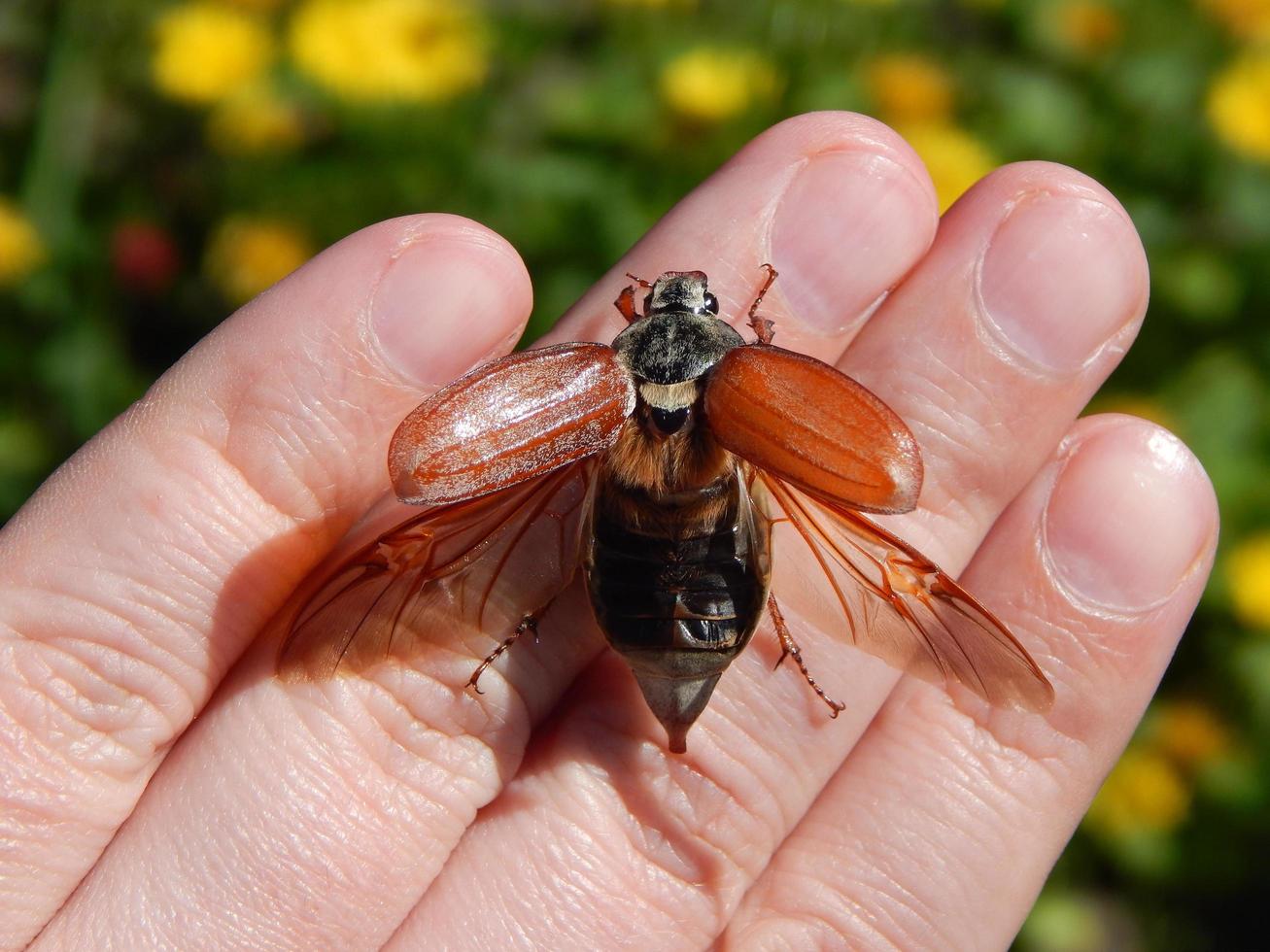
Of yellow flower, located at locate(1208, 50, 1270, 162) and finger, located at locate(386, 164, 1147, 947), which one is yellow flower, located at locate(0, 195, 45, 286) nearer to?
finger, located at locate(386, 164, 1147, 947)

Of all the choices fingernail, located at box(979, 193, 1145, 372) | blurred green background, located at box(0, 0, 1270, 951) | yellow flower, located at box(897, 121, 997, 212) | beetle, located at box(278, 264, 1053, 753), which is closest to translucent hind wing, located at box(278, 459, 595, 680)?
beetle, located at box(278, 264, 1053, 753)

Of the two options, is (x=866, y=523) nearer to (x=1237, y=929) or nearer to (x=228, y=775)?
(x=228, y=775)

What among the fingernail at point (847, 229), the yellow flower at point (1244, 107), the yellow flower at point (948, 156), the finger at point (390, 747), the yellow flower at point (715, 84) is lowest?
the finger at point (390, 747)

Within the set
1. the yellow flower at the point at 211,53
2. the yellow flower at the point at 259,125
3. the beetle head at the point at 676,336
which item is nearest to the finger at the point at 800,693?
A: the beetle head at the point at 676,336

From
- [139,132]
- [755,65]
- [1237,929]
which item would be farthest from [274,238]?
[1237,929]

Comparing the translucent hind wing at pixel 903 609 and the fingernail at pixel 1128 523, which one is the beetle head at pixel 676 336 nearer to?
the translucent hind wing at pixel 903 609

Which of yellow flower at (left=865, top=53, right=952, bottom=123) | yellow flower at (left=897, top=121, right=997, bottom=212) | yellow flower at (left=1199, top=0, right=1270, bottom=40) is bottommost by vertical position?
yellow flower at (left=897, top=121, right=997, bottom=212)

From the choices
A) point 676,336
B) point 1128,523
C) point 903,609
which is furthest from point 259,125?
point 1128,523
